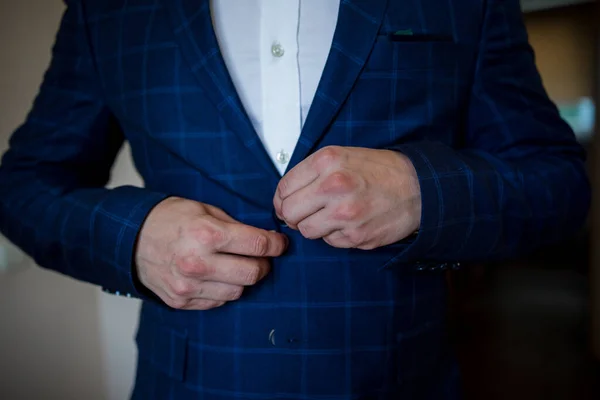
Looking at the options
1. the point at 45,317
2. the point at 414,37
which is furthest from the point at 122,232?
the point at 45,317

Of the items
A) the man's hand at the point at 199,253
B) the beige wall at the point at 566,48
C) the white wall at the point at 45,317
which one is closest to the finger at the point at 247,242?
the man's hand at the point at 199,253

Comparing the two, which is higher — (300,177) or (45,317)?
(300,177)

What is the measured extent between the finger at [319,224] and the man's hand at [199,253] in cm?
6

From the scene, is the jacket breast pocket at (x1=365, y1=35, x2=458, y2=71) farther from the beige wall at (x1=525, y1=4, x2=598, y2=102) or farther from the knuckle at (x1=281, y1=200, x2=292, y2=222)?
the beige wall at (x1=525, y1=4, x2=598, y2=102)

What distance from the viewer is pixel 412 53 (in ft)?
2.00

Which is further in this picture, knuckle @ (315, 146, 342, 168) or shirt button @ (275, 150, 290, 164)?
shirt button @ (275, 150, 290, 164)

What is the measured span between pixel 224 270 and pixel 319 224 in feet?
0.39

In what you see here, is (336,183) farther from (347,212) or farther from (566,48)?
(566,48)

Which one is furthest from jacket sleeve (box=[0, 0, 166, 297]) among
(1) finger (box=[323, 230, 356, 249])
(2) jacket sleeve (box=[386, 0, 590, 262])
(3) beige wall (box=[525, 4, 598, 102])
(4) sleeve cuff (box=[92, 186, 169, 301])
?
(3) beige wall (box=[525, 4, 598, 102])

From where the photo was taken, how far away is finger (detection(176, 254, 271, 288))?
534 mm

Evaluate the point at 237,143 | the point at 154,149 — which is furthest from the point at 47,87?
the point at 237,143

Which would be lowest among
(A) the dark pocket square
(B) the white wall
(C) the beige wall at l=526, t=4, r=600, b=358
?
(B) the white wall

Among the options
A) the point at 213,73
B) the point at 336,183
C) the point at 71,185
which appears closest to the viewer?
the point at 336,183

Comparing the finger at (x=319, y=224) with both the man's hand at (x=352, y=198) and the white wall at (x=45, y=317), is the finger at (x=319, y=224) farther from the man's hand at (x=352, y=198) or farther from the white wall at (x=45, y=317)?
the white wall at (x=45, y=317)
